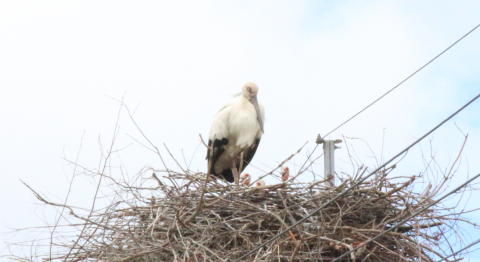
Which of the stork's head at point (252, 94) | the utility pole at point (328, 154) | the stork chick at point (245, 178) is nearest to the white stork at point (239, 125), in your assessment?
the stork's head at point (252, 94)

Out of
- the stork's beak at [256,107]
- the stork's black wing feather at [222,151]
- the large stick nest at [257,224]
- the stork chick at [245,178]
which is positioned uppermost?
the stork's beak at [256,107]

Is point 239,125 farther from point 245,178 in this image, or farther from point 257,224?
point 257,224

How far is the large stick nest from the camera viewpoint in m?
5.34

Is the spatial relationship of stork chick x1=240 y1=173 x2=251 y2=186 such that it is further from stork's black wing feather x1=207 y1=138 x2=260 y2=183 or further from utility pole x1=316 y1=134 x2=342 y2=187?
utility pole x1=316 y1=134 x2=342 y2=187

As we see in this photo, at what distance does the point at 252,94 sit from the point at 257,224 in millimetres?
2536

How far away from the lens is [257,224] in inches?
225

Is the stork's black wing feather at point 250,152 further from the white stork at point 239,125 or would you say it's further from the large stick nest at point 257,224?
the large stick nest at point 257,224

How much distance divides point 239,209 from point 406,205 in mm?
1397

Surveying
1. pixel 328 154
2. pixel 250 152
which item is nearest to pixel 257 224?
pixel 328 154

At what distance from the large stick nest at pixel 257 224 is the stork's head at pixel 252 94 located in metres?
1.92

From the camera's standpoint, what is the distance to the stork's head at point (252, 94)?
311 inches

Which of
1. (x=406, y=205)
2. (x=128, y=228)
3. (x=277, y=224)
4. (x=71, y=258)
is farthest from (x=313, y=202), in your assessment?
(x=71, y=258)

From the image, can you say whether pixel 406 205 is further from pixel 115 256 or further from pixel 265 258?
pixel 115 256

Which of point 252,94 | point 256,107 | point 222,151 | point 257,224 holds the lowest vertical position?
point 257,224
